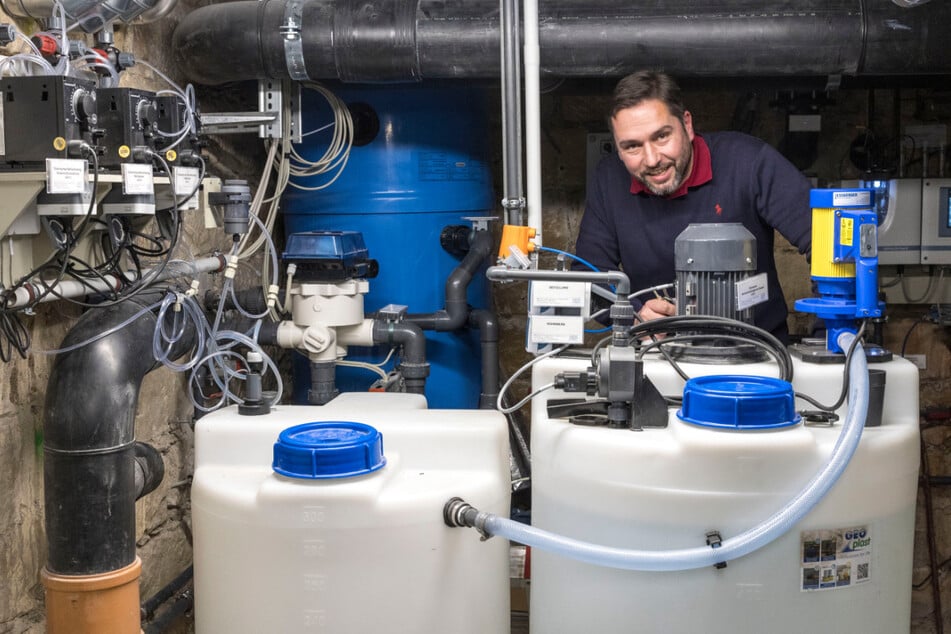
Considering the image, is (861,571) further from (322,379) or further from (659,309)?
(322,379)

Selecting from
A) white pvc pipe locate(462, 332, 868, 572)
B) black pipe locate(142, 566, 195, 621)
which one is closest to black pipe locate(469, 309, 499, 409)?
black pipe locate(142, 566, 195, 621)

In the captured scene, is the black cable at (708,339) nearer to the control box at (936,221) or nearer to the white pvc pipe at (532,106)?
the white pvc pipe at (532,106)

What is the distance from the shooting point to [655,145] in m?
2.18

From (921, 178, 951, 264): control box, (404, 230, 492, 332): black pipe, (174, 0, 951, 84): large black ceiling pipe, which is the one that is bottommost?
(404, 230, 492, 332): black pipe

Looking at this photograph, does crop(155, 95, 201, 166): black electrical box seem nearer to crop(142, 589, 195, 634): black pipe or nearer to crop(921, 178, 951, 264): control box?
crop(142, 589, 195, 634): black pipe

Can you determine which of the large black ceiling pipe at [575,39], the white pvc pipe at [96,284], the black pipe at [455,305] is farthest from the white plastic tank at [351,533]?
the large black ceiling pipe at [575,39]

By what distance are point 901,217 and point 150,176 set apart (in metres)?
2.05

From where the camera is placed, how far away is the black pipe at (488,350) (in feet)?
7.91

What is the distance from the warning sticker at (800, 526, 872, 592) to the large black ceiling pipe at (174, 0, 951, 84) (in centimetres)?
118

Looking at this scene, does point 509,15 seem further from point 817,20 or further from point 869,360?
point 869,360

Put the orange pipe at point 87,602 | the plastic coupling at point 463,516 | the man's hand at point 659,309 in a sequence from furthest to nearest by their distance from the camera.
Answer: the man's hand at point 659,309 → the orange pipe at point 87,602 → the plastic coupling at point 463,516

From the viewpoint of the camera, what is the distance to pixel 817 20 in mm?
2062

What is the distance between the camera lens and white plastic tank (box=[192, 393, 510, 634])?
Answer: 1312 millimetres

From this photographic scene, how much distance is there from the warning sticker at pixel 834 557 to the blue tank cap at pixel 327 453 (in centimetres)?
58
